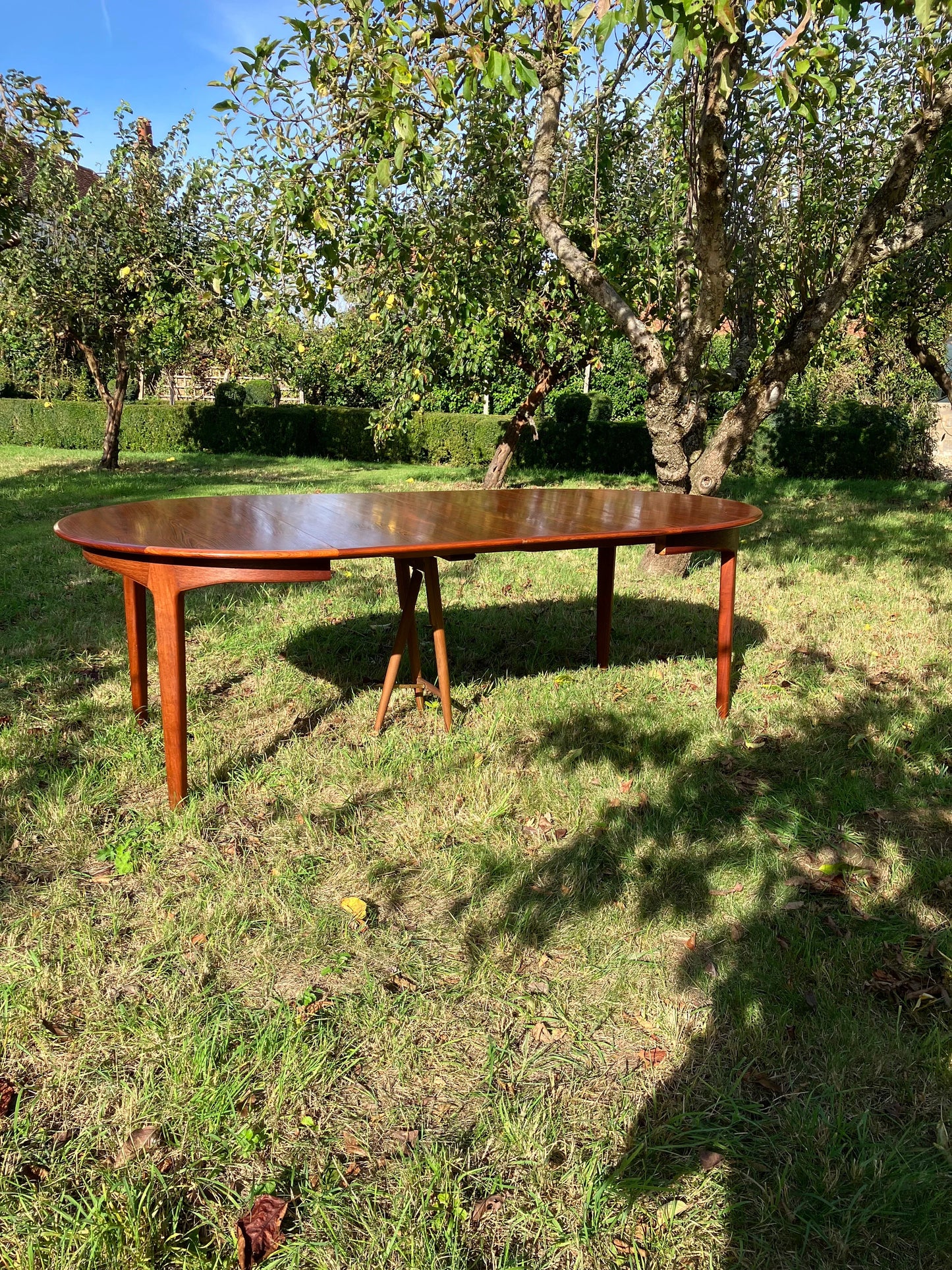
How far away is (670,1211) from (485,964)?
0.75m

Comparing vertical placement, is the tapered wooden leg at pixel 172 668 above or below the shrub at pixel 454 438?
below

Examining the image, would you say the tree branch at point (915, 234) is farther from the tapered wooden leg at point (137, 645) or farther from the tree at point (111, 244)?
the tree at point (111, 244)

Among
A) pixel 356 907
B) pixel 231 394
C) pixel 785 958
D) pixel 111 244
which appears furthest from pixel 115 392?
pixel 785 958

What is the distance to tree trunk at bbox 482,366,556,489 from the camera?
10.4 meters

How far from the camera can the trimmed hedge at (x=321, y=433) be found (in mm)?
13773

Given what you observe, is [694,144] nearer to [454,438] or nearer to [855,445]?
[855,445]

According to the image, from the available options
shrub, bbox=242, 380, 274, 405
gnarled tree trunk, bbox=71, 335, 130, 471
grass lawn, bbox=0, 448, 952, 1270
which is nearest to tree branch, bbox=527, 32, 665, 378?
grass lawn, bbox=0, 448, 952, 1270

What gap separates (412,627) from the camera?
354 centimetres

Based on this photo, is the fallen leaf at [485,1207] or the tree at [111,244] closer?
the fallen leaf at [485,1207]

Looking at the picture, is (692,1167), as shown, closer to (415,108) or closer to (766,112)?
(415,108)

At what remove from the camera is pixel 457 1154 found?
1613 millimetres

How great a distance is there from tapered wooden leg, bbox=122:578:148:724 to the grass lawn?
157 millimetres

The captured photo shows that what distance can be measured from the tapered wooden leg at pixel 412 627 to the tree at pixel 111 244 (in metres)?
9.72

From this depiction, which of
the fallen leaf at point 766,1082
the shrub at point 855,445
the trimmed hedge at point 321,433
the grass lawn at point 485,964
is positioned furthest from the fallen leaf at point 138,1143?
the shrub at point 855,445
